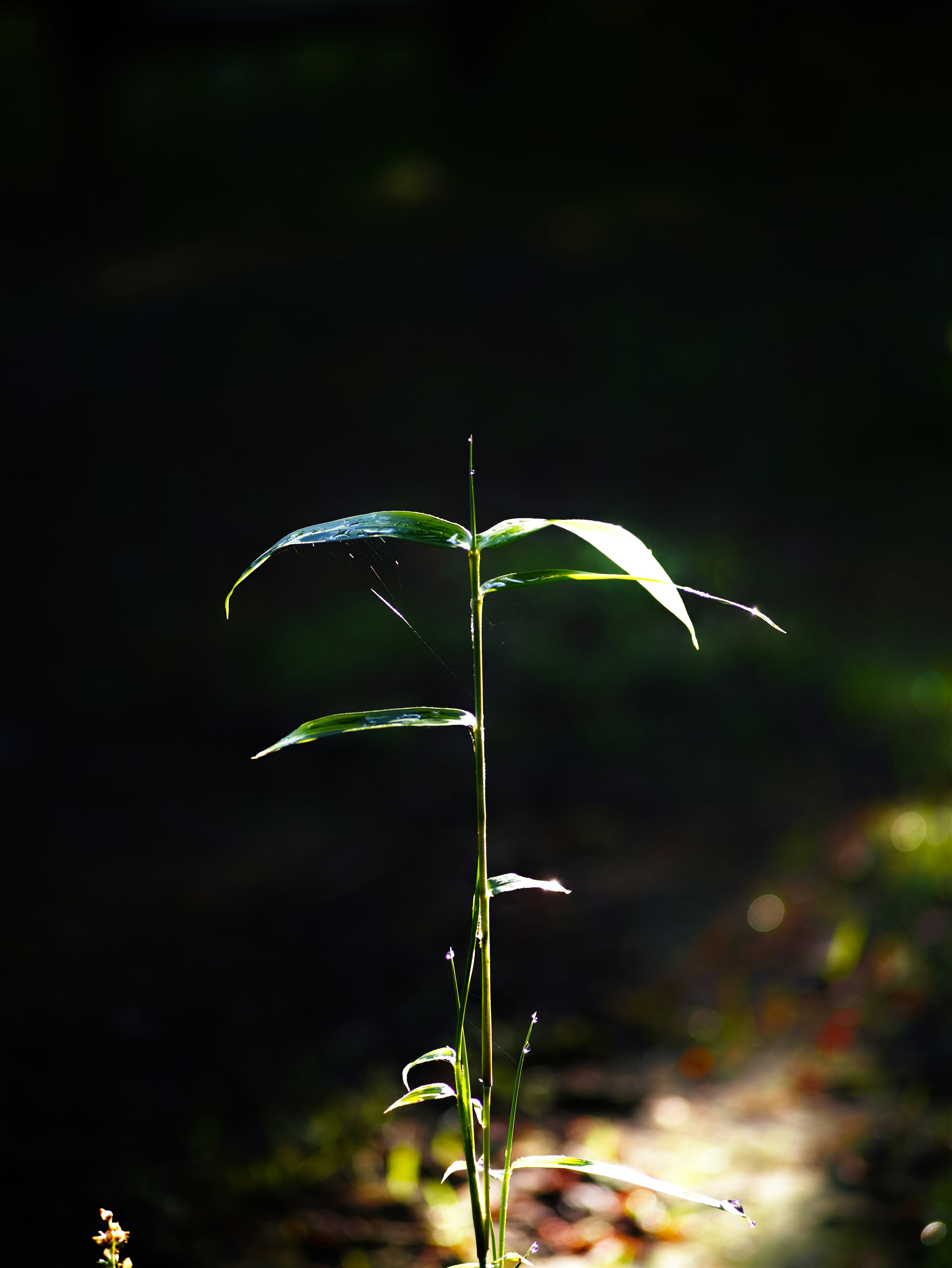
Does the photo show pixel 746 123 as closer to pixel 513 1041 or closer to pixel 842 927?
pixel 842 927

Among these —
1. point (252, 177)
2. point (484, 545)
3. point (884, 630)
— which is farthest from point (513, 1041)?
point (252, 177)

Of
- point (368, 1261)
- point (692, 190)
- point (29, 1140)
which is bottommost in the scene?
point (368, 1261)

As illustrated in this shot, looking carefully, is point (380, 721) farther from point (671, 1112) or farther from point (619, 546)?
point (671, 1112)

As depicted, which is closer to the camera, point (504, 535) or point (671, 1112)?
point (504, 535)

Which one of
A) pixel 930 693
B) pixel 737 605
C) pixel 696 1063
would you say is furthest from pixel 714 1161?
pixel 930 693

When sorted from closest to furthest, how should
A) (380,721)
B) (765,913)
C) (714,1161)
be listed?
(380,721), (714,1161), (765,913)

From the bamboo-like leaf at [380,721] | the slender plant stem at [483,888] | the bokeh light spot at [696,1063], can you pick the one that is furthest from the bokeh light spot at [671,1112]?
the bamboo-like leaf at [380,721]

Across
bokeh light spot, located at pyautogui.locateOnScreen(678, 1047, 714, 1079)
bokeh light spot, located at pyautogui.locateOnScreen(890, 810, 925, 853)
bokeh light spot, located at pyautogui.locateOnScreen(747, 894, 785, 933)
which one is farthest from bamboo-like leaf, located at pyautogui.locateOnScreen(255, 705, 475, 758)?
bokeh light spot, located at pyautogui.locateOnScreen(890, 810, 925, 853)
